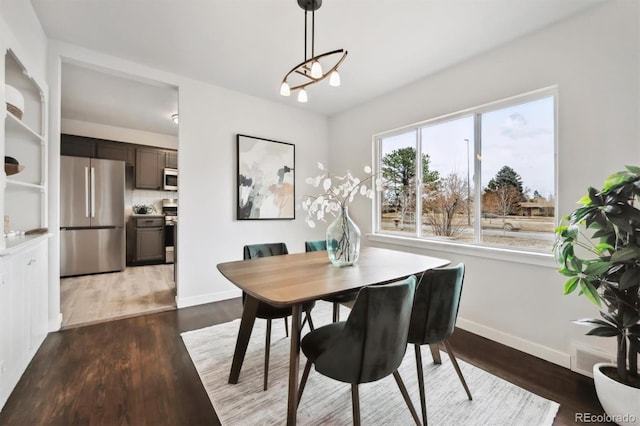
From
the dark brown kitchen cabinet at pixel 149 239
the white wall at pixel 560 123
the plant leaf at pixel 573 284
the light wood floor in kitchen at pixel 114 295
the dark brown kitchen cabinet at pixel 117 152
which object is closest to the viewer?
the plant leaf at pixel 573 284

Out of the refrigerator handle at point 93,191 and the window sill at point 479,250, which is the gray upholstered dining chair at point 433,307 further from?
the refrigerator handle at point 93,191

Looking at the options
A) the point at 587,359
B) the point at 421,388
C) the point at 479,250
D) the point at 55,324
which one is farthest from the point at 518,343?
the point at 55,324

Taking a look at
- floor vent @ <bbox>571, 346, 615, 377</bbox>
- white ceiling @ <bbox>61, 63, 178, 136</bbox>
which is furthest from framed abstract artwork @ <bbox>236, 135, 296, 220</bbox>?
floor vent @ <bbox>571, 346, 615, 377</bbox>

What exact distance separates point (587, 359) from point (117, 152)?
6.80 m

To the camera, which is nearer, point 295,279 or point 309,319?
point 295,279

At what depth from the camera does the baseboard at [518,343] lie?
6.62 ft

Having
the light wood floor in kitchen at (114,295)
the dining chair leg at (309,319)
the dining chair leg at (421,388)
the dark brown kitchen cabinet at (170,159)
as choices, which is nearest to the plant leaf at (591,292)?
the dining chair leg at (421,388)

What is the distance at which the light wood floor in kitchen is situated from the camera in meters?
2.84

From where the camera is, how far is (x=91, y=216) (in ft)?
14.8

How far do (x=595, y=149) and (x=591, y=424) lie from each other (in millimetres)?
1724

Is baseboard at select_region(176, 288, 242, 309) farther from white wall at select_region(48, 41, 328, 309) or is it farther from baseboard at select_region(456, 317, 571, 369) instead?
baseboard at select_region(456, 317, 571, 369)

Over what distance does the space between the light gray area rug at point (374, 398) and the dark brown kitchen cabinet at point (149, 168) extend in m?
4.44

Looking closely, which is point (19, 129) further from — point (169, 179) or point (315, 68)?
point (169, 179)

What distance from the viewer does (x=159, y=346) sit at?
2.24m
